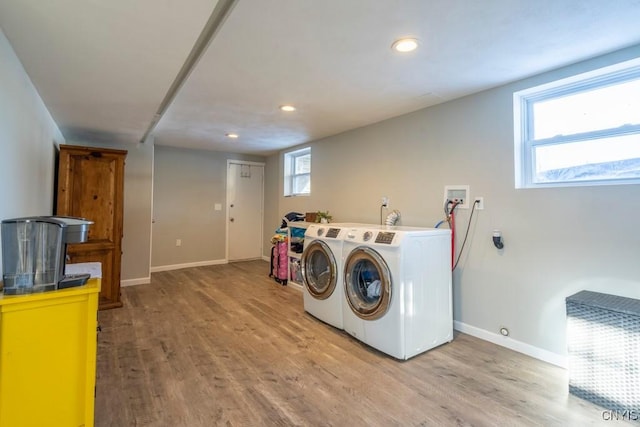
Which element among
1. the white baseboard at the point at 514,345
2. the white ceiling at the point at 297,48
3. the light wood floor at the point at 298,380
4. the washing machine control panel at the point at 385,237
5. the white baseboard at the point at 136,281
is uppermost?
the white ceiling at the point at 297,48

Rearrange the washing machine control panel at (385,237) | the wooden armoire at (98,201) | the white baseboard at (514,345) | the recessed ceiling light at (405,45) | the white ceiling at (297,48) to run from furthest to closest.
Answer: the wooden armoire at (98,201)
the washing machine control panel at (385,237)
the white baseboard at (514,345)
the recessed ceiling light at (405,45)
the white ceiling at (297,48)

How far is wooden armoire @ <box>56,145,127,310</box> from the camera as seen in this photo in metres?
3.30

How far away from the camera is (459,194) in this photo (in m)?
2.86

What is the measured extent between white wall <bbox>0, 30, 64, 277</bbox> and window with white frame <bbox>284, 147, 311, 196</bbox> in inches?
132

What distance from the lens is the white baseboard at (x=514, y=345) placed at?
2252mm

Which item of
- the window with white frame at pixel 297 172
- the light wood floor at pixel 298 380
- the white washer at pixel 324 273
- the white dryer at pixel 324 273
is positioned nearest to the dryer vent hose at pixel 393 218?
the white washer at pixel 324 273

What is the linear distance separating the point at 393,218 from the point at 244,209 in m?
3.73

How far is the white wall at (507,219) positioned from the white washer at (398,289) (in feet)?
1.20

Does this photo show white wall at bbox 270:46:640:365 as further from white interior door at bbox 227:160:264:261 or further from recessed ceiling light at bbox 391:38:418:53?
white interior door at bbox 227:160:264:261

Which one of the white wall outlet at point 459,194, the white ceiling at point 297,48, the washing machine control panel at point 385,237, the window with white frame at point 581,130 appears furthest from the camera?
the white wall outlet at point 459,194

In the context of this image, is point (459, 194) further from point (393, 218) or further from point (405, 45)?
point (405, 45)

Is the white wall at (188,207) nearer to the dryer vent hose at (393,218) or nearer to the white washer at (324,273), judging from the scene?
the white washer at (324,273)

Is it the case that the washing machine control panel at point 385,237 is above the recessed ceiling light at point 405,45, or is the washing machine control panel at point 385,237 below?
below

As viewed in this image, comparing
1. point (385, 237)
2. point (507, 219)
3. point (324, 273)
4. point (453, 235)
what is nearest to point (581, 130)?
point (507, 219)
